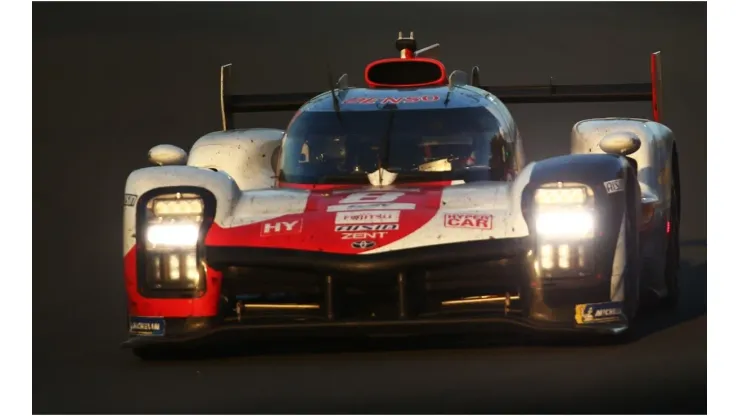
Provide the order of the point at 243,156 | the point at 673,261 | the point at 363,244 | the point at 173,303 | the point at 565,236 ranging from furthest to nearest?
the point at 243,156 < the point at 673,261 < the point at 173,303 < the point at 565,236 < the point at 363,244

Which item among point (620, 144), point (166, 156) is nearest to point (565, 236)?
point (620, 144)

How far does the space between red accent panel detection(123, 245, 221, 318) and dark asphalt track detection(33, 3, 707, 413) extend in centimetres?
26

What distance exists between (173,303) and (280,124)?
1684 centimetres

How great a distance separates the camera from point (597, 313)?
1065cm

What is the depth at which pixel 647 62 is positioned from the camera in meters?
31.4

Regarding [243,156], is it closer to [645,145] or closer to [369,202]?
[645,145]

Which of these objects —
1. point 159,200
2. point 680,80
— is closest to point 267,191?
point 159,200

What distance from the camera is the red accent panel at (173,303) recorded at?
428 inches

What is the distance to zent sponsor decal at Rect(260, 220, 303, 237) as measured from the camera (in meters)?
10.8

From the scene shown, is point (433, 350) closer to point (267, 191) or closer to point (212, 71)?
point (267, 191)

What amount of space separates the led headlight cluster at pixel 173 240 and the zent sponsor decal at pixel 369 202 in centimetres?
74

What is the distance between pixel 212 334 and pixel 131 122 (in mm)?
17503

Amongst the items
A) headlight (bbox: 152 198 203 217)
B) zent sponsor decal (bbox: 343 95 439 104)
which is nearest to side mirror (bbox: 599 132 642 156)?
zent sponsor decal (bbox: 343 95 439 104)

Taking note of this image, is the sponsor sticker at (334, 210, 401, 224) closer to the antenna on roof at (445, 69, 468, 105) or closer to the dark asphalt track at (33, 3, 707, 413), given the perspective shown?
the dark asphalt track at (33, 3, 707, 413)
